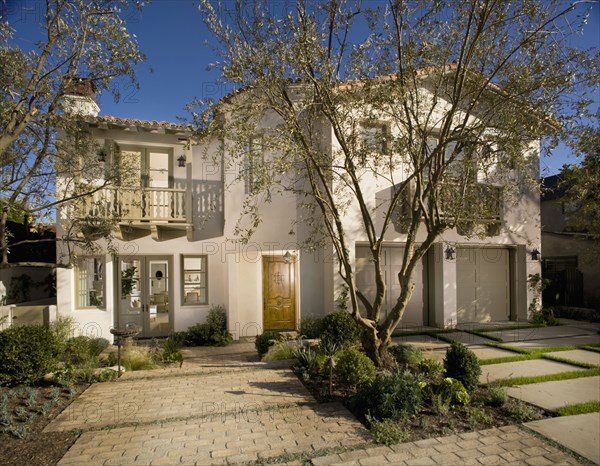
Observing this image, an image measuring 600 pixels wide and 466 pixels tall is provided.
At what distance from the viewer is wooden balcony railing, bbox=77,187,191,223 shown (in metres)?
9.34

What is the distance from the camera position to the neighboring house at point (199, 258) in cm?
1001

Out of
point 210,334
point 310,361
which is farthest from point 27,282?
point 310,361

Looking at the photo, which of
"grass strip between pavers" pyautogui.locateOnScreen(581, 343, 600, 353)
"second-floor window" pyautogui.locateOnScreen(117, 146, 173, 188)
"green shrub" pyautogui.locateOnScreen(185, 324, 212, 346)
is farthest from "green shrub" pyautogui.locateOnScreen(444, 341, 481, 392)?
"second-floor window" pyautogui.locateOnScreen(117, 146, 173, 188)

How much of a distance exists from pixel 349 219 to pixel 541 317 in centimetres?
780

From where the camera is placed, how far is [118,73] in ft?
23.0

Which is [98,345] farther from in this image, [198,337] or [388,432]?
[388,432]

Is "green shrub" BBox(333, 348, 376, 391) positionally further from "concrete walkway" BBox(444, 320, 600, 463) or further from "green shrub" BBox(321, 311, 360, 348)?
"concrete walkway" BBox(444, 320, 600, 463)

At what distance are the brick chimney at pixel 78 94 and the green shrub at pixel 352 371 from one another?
7.11m

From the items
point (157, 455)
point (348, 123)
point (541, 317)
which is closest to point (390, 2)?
point (348, 123)

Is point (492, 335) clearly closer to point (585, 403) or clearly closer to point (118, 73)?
point (585, 403)

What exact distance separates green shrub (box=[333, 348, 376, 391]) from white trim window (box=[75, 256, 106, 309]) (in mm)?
7630

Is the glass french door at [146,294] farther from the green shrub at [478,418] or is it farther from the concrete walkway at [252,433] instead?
the green shrub at [478,418]

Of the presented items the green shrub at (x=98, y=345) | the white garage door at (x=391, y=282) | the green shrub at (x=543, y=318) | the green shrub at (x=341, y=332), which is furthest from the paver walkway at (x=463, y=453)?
the green shrub at (x=543, y=318)

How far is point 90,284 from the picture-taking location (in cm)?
1029
